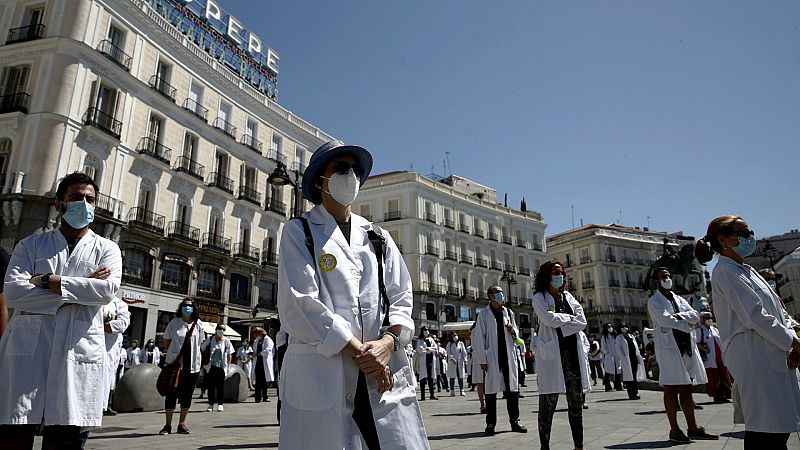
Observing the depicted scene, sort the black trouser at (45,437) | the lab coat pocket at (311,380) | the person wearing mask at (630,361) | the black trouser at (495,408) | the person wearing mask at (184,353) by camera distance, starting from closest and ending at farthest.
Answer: the lab coat pocket at (311,380)
the black trouser at (45,437)
the black trouser at (495,408)
the person wearing mask at (184,353)
the person wearing mask at (630,361)

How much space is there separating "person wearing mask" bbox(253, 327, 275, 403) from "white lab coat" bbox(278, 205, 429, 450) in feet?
44.8

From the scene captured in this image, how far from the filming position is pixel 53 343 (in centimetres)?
309

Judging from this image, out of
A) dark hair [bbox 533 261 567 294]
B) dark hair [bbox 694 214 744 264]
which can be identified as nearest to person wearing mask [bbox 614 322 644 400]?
dark hair [bbox 533 261 567 294]

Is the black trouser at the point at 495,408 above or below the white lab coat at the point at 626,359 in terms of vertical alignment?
below

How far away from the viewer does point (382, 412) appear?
7.43 feet

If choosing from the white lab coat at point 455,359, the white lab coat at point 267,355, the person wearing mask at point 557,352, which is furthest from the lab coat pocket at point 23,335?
the white lab coat at point 455,359

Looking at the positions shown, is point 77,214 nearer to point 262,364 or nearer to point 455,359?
point 262,364

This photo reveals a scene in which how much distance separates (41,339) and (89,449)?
3.68 meters

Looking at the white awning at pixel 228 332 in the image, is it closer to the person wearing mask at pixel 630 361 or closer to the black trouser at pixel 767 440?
the person wearing mask at pixel 630 361

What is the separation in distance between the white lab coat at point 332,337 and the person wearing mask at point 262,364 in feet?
44.8

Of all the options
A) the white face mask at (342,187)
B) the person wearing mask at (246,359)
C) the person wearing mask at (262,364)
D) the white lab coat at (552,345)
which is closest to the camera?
the white face mask at (342,187)

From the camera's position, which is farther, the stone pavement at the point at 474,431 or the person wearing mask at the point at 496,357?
the person wearing mask at the point at 496,357

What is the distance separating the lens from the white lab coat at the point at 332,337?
7.16 feet

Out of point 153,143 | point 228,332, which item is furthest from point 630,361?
point 153,143
